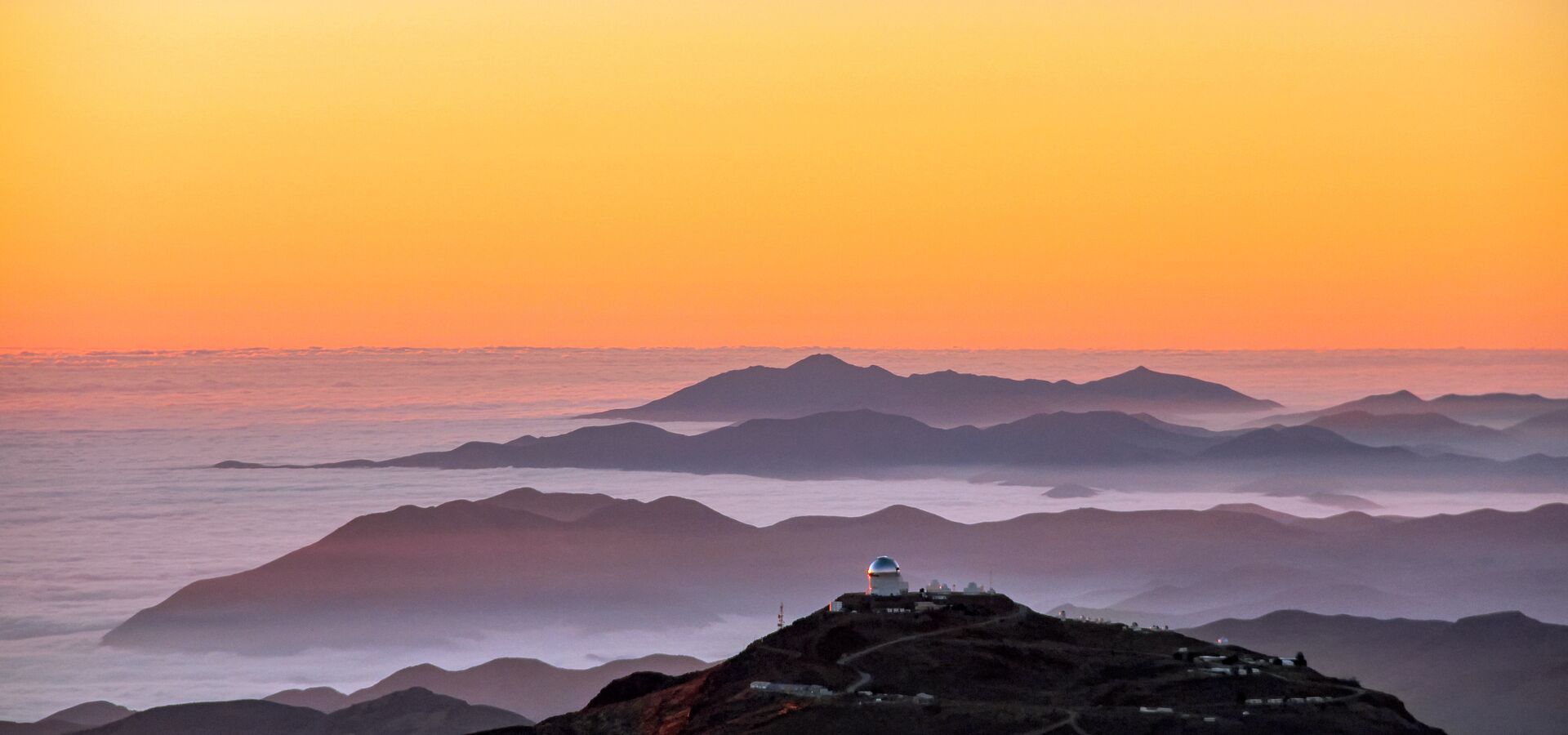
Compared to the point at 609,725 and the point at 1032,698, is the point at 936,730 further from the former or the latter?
the point at 609,725

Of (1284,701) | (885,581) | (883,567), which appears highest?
(883,567)

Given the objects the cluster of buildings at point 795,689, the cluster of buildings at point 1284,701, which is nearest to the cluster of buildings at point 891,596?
the cluster of buildings at point 795,689

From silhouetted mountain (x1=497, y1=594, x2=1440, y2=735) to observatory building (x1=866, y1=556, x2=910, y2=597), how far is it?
3.59 ft

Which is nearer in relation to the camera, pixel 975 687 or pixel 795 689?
pixel 795 689

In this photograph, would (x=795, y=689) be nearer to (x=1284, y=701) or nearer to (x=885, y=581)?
(x=885, y=581)

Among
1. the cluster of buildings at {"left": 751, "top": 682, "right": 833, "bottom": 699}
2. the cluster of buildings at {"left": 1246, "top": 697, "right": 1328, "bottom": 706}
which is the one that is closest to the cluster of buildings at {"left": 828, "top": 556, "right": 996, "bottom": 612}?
the cluster of buildings at {"left": 751, "top": 682, "right": 833, "bottom": 699}

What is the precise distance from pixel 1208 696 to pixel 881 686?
13977 mm

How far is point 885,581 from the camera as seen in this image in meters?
112

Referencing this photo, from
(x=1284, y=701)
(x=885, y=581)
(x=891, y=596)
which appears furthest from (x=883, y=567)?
(x=1284, y=701)

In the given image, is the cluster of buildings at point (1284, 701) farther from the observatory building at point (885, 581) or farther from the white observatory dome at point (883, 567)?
the white observatory dome at point (883, 567)

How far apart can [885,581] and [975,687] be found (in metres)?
18.4

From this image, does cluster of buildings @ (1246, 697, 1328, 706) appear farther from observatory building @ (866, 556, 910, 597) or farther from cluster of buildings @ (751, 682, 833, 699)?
observatory building @ (866, 556, 910, 597)

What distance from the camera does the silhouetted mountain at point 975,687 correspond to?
86188 mm

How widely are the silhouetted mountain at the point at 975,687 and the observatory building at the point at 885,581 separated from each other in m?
1.10
